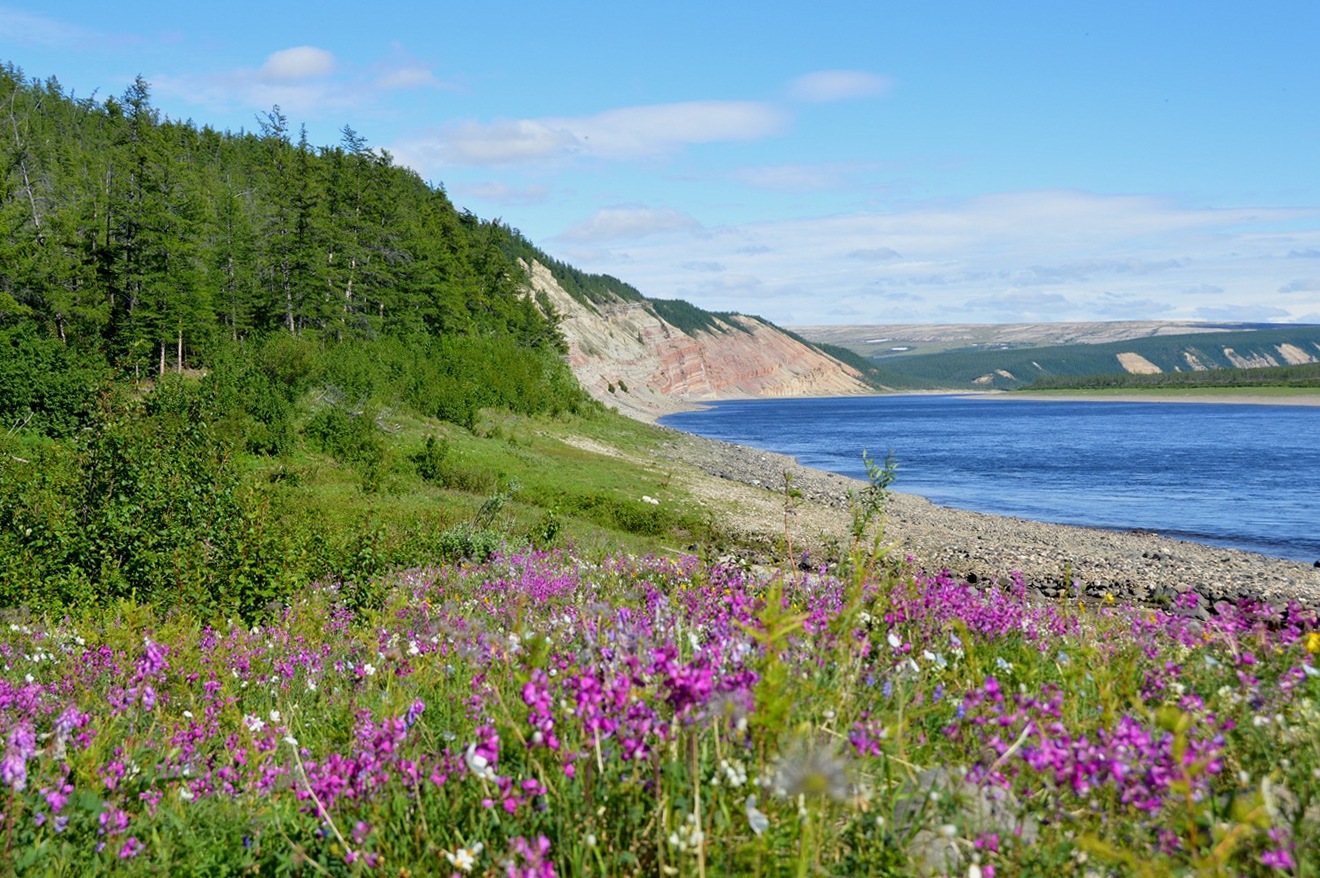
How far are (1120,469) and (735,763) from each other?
5844cm

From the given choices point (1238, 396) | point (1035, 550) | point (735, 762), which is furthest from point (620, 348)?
point (735, 762)

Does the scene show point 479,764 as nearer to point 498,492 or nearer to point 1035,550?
point 498,492

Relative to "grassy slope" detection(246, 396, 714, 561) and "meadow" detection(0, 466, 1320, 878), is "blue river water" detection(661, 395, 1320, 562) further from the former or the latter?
"meadow" detection(0, 466, 1320, 878)

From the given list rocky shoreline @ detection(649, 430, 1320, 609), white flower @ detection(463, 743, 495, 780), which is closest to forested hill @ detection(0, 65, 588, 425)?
rocky shoreline @ detection(649, 430, 1320, 609)

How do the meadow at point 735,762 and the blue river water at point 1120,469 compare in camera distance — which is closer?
the meadow at point 735,762

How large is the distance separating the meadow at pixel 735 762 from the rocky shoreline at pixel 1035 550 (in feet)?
30.3

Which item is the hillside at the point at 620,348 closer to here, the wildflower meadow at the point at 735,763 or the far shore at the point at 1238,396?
the wildflower meadow at the point at 735,763

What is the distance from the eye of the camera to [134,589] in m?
10.1

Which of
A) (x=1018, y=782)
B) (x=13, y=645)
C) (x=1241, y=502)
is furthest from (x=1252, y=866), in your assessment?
(x=1241, y=502)

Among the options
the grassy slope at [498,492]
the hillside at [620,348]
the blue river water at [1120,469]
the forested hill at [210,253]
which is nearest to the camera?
the grassy slope at [498,492]

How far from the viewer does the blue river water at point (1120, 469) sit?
34.0 meters

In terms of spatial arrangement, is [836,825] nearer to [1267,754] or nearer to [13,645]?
[1267,754]

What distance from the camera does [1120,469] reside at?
54.5 metres

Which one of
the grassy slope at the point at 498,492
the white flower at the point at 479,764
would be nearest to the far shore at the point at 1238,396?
the grassy slope at the point at 498,492
